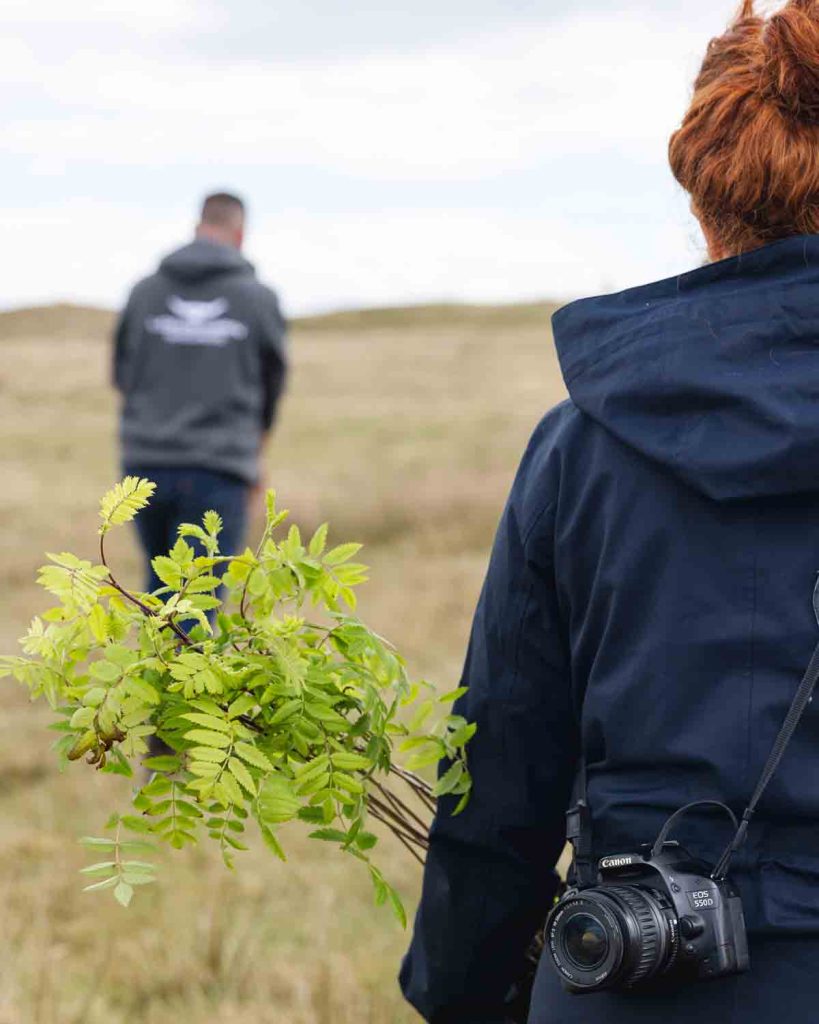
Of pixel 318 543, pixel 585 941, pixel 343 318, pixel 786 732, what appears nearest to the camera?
pixel 786 732

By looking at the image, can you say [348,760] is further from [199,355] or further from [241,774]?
[199,355]

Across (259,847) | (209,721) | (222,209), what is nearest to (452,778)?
(209,721)

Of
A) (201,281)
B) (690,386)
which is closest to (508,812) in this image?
(690,386)

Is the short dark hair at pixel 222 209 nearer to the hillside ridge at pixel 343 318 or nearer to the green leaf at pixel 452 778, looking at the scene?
the green leaf at pixel 452 778

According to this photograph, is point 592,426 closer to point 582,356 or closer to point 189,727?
point 582,356

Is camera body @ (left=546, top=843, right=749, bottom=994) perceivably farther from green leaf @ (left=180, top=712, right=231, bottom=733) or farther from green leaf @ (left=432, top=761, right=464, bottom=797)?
green leaf @ (left=180, top=712, right=231, bottom=733)

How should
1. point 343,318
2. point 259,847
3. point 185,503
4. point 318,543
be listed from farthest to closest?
point 343,318, point 185,503, point 259,847, point 318,543

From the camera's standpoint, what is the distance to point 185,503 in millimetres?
6242

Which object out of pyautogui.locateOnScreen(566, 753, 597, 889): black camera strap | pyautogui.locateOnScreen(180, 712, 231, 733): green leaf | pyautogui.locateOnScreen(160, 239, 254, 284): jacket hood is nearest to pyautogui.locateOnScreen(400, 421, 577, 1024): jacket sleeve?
pyautogui.locateOnScreen(566, 753, 597, 889): black camera strap

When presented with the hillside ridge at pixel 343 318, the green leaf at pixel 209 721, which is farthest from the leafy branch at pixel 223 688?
the hillside ridge at pixel 343 318

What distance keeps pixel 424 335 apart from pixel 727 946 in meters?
52.6

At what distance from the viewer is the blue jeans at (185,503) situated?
6.24m

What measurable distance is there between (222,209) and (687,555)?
508cm

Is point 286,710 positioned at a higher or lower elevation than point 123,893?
higher
